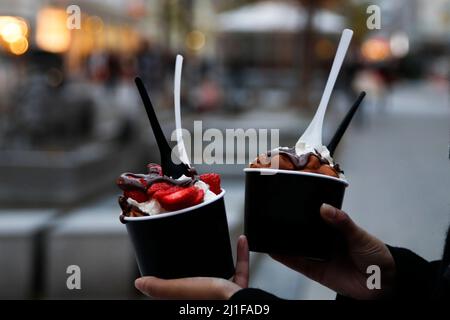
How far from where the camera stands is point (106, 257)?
4641mm

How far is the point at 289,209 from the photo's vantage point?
3.86 feet

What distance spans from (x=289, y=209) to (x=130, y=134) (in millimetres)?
7371

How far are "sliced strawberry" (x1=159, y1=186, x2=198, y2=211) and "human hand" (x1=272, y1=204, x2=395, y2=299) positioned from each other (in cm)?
24

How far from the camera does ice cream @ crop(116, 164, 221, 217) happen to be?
1.14 m

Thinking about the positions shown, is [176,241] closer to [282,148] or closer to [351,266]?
[282,148]

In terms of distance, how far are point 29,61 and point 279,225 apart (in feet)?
32.5

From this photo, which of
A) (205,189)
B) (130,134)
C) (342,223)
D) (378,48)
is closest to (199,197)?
(205,189)

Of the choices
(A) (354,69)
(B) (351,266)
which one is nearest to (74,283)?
(B) (351,266)

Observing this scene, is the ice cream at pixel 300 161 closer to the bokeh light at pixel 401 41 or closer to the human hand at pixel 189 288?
the human hand at pixel 189 288

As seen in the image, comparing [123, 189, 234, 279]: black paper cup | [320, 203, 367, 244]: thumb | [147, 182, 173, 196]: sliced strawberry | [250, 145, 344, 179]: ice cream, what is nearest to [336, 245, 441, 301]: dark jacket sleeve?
[320, 203, 367, 244]: thumb

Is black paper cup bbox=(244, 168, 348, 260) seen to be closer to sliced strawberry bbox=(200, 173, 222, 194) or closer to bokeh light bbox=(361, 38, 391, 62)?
sliced strawberry bbox=(200, 173, 222, 194)

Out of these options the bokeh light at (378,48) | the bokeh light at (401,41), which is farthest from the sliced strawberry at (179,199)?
the bokeh light at (378,48)

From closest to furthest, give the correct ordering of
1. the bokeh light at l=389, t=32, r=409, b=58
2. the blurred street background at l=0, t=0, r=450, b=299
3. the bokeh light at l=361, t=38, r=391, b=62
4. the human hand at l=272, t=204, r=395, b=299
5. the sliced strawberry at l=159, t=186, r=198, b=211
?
the sliced strawberry at l=159, t=186, r=198, b=211, the human hand at l=272, t=204, r=395, b=299, the bokeh light at l=389, t=32, r=409, b=58, the blurred street background at l=0, t=0, r=450, b=299, the bokeh light at l=361, t=38, r=391, b=62

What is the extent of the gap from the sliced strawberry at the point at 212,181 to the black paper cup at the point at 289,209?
0.16ft
